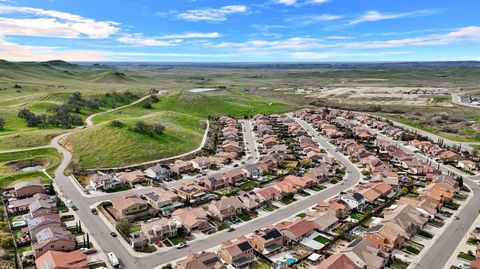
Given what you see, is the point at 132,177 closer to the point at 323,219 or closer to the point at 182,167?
the point at 182,167

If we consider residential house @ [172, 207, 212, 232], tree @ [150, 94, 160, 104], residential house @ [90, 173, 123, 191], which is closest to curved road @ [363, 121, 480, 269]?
residential house @ [172, 207, 212, 232]

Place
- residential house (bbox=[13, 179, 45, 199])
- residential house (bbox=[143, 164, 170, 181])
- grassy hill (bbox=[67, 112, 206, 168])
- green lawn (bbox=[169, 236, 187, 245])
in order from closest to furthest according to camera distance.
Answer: green lawn (bbox=[169, 236, 187, 245]) < residential house (bbox=[13, 179, 45, 199]) < residential house (bbox=[143, 164, 170, 181]) < grassy hill (bbox=[67, 112, 206, 168])

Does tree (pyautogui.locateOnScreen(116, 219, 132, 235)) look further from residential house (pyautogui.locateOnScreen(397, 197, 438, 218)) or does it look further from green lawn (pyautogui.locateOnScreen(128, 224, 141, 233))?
residential house (pyautogui.locateOnScreen(397, 197, 438, 218))

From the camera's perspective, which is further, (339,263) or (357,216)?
(357,216)

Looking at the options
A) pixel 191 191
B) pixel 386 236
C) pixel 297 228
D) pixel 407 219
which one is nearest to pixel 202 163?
pixel 191 191

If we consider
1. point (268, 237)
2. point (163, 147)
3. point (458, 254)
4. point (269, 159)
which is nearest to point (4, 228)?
point (268, 237)
